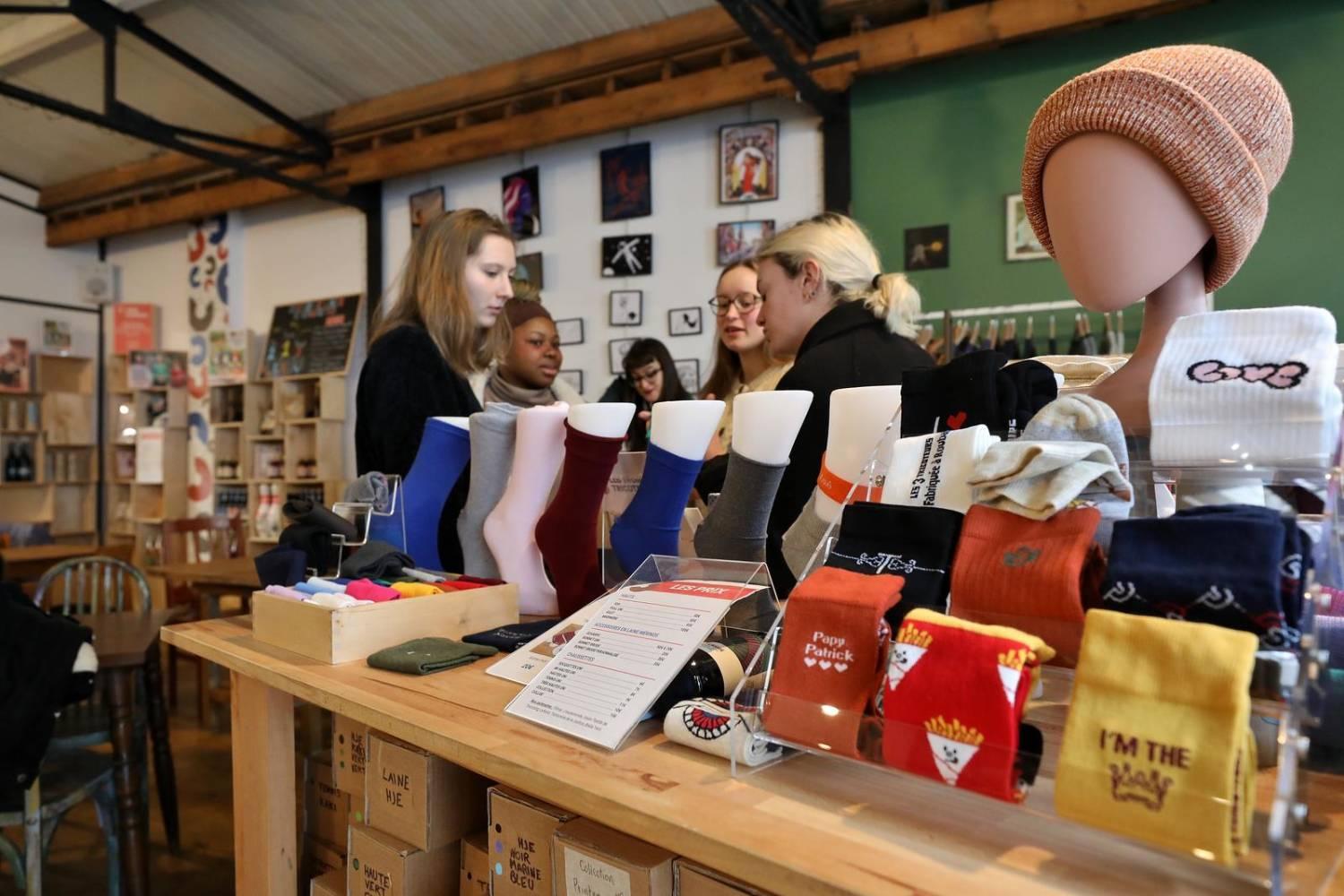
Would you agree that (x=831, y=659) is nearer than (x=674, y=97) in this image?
Yes

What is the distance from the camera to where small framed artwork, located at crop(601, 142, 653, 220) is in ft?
16.8

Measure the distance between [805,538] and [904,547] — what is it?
337 millimetres

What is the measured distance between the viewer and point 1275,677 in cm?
56

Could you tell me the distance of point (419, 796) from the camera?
116 centimetres

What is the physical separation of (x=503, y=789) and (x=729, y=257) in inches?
161

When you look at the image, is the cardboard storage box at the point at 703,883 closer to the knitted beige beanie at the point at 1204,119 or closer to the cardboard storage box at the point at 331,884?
the cardboard storage box at the point at 331,884

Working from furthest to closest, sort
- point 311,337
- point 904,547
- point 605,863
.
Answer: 1. point 311,337
2. point 605,863
3. point 904,547

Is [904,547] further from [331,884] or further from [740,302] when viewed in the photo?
[740,302]

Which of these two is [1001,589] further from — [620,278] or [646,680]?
[620,278]

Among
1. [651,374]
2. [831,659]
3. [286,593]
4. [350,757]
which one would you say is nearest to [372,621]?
[286,593]

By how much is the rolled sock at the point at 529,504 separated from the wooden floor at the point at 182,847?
71.1 inches

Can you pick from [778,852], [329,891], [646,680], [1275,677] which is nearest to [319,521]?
[329,891]

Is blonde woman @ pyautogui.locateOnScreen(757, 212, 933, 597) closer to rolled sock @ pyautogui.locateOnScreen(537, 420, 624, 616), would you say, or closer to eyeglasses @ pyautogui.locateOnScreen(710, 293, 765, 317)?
rolled sock @ pyautogui.locateOnScreen(537, 420, 624, 616)

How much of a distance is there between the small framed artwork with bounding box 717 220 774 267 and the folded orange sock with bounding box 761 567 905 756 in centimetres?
415
